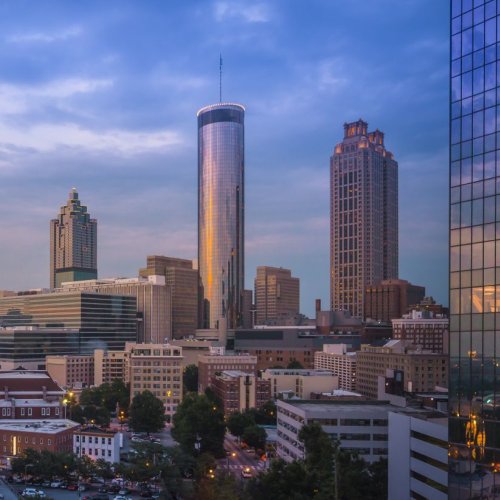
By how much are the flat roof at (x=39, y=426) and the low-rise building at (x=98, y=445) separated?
254 centimetres

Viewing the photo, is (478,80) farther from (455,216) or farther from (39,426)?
(39,426)

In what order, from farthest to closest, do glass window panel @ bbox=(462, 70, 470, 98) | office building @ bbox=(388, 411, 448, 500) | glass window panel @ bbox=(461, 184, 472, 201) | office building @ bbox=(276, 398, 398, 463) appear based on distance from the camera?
office building @ bbox=(276, 398, 398, 463) < office building @ bbox=(388, 411, 448, 500) < glass window panel @ bbox=(462, 70, 470, 98) < glass window panel @ bbox=(461, 184, 472, 201)

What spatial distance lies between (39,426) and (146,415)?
64.7 ft

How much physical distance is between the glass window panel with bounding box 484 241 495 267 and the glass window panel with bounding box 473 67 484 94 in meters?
6.35

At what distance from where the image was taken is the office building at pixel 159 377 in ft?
414

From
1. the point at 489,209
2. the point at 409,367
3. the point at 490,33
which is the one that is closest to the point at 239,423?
the point at 409,367

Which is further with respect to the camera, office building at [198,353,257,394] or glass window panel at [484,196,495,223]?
office building at [198,353,257,394]

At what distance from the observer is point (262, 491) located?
4944cm

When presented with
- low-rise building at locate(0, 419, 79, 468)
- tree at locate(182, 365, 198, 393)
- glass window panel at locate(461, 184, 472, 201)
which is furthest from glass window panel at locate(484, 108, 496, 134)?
tree at locate(182, 365, 198, 393)

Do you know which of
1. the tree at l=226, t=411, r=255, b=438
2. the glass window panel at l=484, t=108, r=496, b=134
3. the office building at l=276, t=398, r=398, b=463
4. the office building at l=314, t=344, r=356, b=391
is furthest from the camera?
the office building at l=314, t=344, r=356, b=391

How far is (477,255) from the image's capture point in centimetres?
2934

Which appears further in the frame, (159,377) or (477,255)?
(159,377)

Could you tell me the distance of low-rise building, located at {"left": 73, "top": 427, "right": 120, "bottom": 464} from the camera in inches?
3223

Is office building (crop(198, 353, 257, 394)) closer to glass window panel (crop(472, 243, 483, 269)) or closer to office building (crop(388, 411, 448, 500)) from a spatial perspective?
office building (crop(388, 411, 448, 500))
